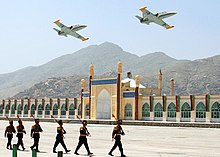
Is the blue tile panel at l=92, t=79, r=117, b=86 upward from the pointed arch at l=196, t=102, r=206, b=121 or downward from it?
upward

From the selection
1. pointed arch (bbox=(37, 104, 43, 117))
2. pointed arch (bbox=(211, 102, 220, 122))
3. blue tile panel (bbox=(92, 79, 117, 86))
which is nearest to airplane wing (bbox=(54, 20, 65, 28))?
pointed arch (bbox=(211, 102, 220, 122))

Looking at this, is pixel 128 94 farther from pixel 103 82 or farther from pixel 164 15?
pixel 164 15

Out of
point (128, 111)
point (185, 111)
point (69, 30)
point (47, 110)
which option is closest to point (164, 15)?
point (69, 30)

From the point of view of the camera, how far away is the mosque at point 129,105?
5739 centimetres

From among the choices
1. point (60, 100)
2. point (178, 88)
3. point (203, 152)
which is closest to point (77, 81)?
point (178, 88)

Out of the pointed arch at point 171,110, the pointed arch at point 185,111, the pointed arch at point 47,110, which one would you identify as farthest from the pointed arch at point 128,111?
the pointed arch at point 47,110

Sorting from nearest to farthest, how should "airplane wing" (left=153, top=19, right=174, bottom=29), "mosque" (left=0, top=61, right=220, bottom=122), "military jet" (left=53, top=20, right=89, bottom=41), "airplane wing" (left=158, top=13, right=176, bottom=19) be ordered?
"airplane wing" (left=158, top=13, right=176, bottom=19) → "airplane wing" (left=153, top=19, right=174, bottom=29) → "military jet" (left=53, top=20, right=89, bottom=41) → "mosque" (left=0, top=61, right=220, bottom=122)

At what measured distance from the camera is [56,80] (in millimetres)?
190125

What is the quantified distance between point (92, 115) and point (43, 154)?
5183 centimetres

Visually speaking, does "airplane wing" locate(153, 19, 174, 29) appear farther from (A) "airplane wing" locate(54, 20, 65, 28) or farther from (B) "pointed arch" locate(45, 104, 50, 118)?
(B) "pointed arch" locate(45, 104, 50, 118)

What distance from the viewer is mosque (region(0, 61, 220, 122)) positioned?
188ft

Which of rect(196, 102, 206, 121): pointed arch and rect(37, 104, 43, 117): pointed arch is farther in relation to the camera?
rect(37, 104, 43, 117): pointed arch

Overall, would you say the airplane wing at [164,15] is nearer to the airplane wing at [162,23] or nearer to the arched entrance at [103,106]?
the airplane wing at [162,23]

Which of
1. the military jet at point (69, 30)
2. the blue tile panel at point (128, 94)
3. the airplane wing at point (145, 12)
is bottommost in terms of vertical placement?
the blue tile panel at point (128, 94)
